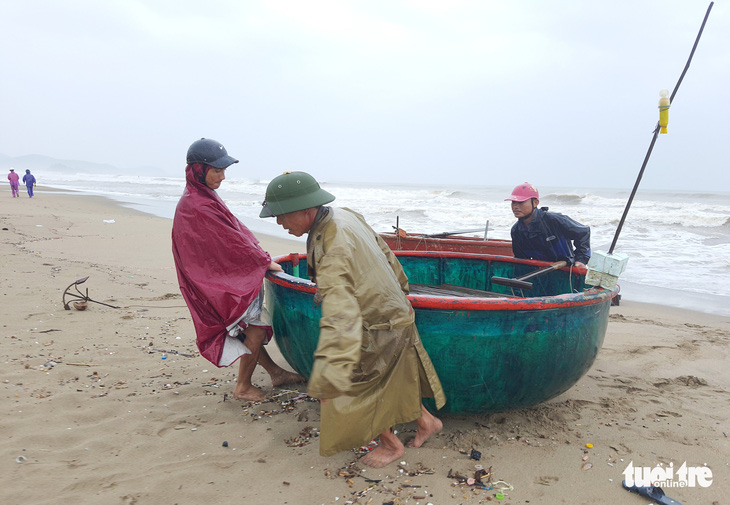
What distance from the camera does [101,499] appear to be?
7.87ft

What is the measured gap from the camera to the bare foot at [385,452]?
8.96 feet

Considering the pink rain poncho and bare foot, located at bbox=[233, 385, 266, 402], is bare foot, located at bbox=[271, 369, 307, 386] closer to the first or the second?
bare foot, located at bbox=[233, 385, 266, 402]

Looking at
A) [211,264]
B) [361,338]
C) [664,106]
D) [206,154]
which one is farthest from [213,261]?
[664,106]

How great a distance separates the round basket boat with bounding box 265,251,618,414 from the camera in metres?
2.71

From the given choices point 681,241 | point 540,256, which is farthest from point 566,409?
point 681,241

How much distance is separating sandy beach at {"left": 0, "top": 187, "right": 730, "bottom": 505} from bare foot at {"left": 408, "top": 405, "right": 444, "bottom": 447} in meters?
0.06

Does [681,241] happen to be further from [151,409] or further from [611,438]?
[151,409]

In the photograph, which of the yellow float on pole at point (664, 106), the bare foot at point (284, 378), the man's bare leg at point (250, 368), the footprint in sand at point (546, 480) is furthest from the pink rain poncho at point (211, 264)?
the yellow float on pole at point (664, 106)

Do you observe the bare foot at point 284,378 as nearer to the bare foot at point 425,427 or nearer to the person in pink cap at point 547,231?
the bare foot at point 425,427

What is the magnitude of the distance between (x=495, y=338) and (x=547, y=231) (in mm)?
1913

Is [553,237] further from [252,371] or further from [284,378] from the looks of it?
[252,371]

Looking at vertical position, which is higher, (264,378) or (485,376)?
(485,376)

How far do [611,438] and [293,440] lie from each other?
1854 mm

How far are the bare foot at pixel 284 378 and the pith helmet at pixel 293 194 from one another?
175 cm
